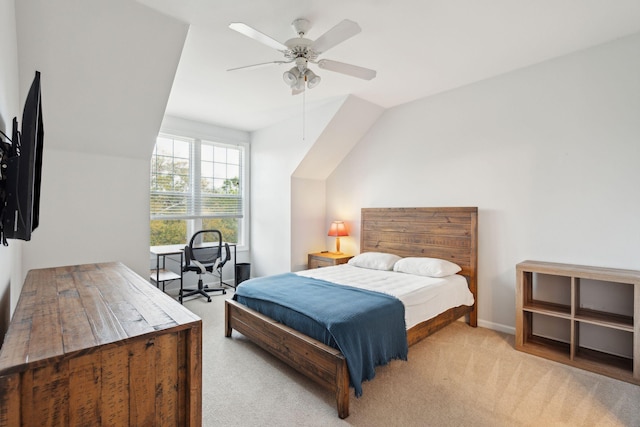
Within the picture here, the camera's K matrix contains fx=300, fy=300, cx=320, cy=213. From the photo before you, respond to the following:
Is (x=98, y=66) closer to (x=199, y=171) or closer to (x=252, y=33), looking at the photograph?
(x=252, y=33)

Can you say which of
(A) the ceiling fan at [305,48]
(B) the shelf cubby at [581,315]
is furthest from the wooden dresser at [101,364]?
(B) the shelf cubby at [581,315]

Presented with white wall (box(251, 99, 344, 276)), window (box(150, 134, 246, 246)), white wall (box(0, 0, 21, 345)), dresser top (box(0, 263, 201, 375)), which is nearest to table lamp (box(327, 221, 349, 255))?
white wall (box(251, 99, 344, 276))

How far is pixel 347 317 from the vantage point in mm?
2072

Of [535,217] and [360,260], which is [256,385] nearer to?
[360,260]

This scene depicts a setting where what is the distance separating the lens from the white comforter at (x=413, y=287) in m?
2.61

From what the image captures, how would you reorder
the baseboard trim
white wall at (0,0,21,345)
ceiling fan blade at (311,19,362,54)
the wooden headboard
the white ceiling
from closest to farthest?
white wall at (0,0,21,345), ceiling fan blade at (311,19,362,54), the white ceiling, the baseboard trim, the wooden headboard

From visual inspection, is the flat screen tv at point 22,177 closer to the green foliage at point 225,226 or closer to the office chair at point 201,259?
the office chair at point 201,259

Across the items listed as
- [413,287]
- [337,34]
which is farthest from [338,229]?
[337,34]

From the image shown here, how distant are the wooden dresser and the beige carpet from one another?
3.40 feet

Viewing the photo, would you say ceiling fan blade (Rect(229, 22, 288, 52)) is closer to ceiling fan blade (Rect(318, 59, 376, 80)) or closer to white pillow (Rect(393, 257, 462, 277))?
ceiling fan blade (Rect(318, 59, 376, 80))

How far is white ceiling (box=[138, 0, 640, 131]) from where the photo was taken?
213 cm

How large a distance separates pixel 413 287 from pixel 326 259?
1779 millimetres

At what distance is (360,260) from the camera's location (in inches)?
154

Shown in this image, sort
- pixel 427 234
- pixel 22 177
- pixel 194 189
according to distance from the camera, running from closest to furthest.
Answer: pixel 22 177 < pixel 427 234 < pixel 194 189
